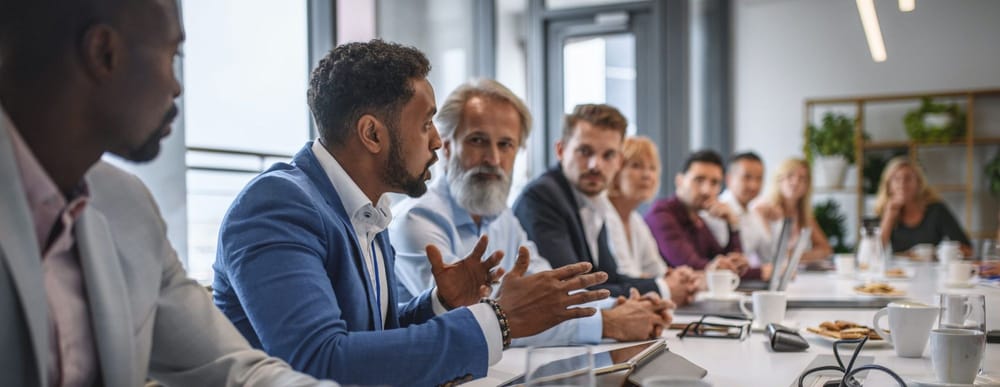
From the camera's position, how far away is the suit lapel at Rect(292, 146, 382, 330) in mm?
1448

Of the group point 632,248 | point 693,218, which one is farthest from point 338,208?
point 693,218

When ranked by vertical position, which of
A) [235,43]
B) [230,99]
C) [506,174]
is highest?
[235,43]

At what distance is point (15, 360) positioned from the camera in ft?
2.86

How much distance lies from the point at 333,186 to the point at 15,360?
26.7 inches

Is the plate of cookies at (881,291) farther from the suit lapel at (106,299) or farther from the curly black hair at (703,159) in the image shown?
the suit lapel at (106,299)

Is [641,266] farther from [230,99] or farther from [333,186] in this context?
[333,186]

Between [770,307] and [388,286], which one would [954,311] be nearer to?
[770,307]

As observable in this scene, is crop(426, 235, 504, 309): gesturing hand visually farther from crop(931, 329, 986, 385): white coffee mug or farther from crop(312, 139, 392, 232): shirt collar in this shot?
crop(931, 329, 986, 385): white coffee mug

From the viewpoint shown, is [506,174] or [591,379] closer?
[591,379]

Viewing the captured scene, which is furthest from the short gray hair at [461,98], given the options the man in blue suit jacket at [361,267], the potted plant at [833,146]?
the potted plant at [833,146]

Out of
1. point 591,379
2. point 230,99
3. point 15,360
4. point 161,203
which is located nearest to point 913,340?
point 591,379

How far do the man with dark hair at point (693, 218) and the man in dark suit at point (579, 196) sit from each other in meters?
0.79

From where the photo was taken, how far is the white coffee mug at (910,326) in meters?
1.59

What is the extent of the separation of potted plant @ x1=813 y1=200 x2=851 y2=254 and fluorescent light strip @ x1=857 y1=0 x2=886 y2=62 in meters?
3.62
